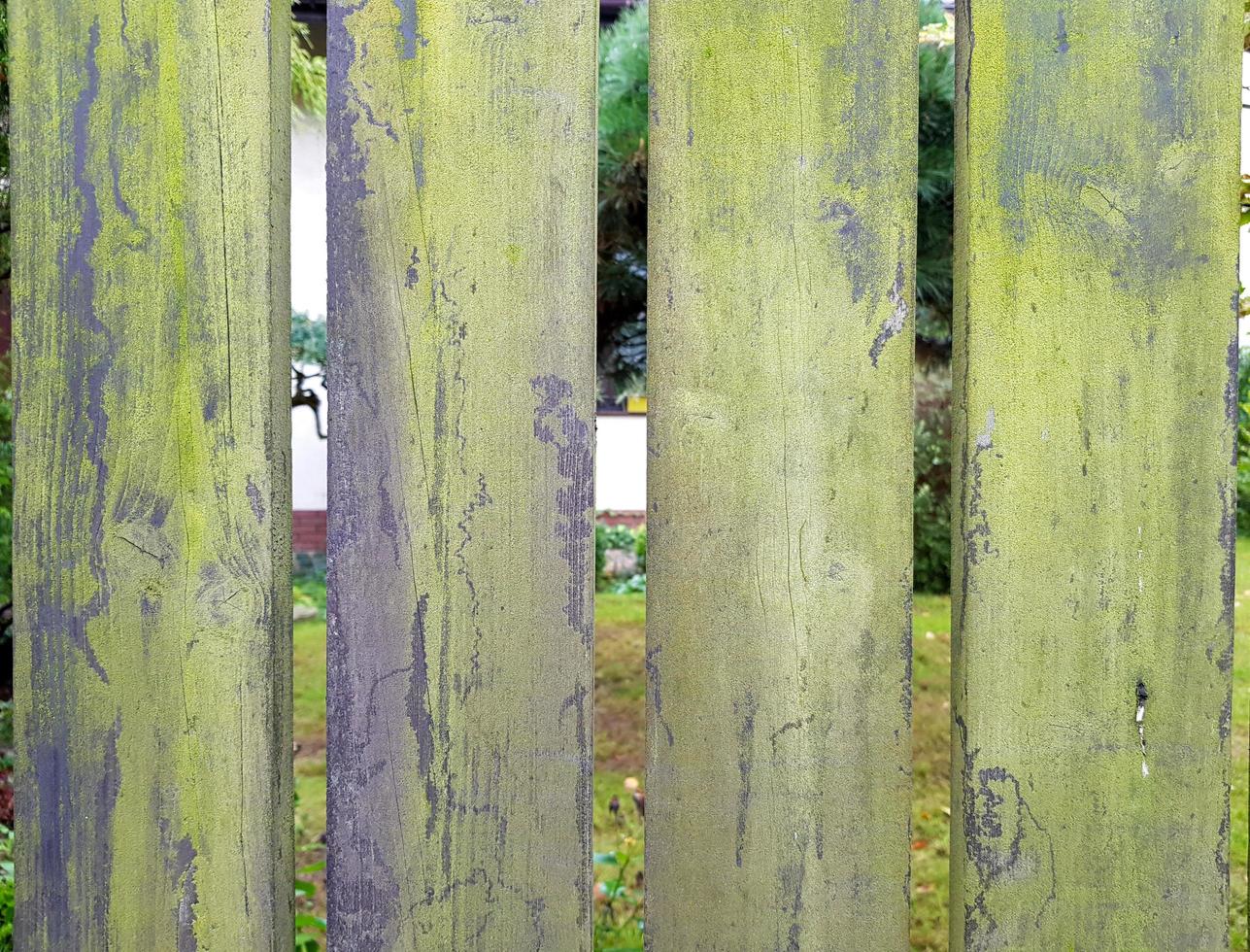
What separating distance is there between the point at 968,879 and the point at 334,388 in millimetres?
681

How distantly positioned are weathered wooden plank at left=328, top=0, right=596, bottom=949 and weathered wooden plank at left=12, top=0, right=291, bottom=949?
0.08 m

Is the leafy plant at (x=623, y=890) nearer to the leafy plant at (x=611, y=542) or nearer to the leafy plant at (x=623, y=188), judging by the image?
the leafy plant at (x=623, y=188)

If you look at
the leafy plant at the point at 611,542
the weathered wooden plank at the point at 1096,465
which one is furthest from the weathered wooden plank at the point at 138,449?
the leafy plant at the point at 611,542

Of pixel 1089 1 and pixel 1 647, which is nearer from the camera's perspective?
pixel 1089 1

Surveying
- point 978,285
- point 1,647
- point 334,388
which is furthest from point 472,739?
point 1,647

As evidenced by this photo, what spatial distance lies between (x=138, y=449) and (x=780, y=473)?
55 cm

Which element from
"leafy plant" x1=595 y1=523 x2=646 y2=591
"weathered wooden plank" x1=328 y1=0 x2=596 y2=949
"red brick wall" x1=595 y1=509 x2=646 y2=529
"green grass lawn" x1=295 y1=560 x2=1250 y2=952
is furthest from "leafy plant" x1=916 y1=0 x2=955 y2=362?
"red brick wall" x1=595 y1=509 x2=646 y2=529

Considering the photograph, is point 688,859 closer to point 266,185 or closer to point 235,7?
point 266,185

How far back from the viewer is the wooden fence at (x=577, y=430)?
2.61ft

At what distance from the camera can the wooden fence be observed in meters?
0.80

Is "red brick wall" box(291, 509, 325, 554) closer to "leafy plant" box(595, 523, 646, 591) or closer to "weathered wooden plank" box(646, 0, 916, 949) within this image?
"leafy plant" box(595, 523, 646, 591)

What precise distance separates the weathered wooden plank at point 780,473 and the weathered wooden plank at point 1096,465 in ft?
0.24

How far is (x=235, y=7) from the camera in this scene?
0.80m

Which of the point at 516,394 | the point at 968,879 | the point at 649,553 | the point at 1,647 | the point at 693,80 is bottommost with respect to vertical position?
the point at 1,647
